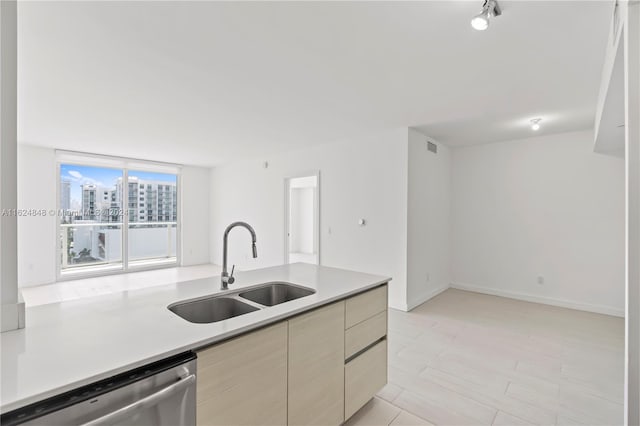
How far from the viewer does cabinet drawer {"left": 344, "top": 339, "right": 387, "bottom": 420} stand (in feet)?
5.81

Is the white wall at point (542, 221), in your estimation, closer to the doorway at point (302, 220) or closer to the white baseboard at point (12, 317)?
the doorway at point (302, 220)

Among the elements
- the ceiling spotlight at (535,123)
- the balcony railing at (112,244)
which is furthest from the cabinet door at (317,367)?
the balcony railing at (112,244)

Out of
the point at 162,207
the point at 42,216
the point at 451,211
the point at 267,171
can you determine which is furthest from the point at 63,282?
the point at 451,211

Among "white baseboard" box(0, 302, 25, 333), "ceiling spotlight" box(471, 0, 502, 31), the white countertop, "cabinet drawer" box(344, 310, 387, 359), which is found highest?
"ceiling spotlight" box(471, 0, 502, 31)

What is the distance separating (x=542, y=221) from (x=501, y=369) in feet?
9.73

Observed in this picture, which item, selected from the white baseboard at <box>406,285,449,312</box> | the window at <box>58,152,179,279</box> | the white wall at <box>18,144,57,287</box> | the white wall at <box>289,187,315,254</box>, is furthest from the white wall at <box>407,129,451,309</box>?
the white wall at <box>18,144,57,287</box>

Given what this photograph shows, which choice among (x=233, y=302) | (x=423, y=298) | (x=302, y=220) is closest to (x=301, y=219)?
(x=302, y=220)

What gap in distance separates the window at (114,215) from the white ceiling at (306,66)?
199cm

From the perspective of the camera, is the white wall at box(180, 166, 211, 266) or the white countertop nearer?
the white countertop

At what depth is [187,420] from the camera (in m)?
1.03

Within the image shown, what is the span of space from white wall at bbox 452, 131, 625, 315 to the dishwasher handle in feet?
17.1

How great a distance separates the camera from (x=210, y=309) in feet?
5.51

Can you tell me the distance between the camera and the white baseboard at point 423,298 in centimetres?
413

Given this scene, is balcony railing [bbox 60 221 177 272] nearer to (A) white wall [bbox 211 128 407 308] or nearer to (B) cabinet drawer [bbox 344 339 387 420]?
(A) white wall [bbox 211 128 407 308]
